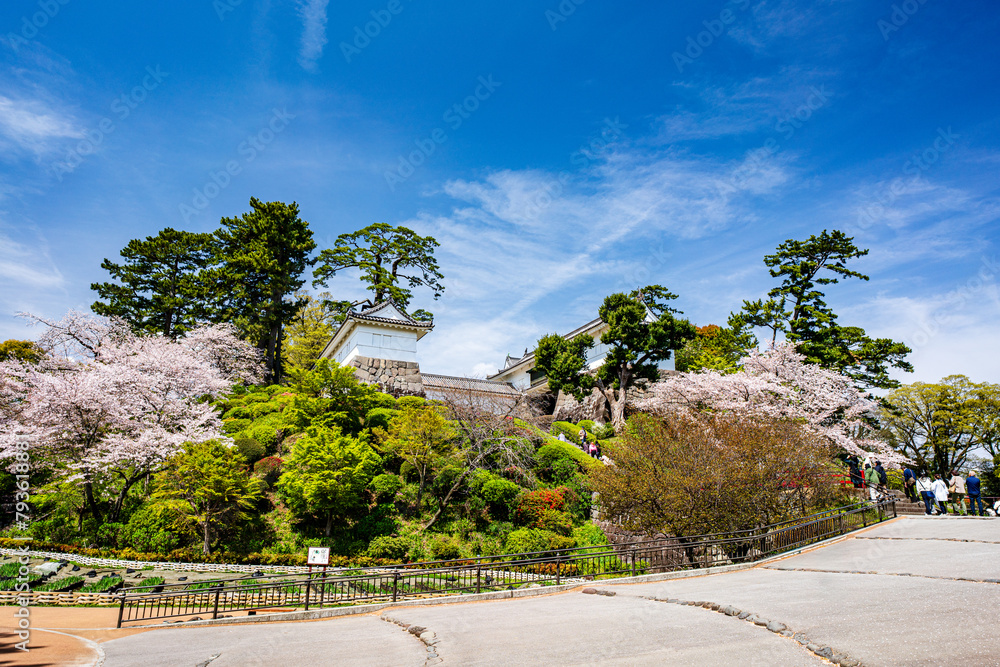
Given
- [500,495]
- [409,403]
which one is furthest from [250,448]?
[500,495]

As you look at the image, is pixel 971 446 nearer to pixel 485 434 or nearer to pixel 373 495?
pixel 485 434

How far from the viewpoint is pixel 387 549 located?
17.3m

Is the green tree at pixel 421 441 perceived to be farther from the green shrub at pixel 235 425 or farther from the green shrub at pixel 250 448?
the green shrub at pixel 235 425

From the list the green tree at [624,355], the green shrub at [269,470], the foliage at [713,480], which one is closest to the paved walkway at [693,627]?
the foliage at [713,480]

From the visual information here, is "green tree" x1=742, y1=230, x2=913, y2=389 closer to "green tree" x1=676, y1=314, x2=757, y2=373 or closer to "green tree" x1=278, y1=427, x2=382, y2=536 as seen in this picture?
"green tree" x1=676, y1=314, x2=757, y2=373

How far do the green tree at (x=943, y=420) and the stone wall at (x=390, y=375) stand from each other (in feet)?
94.0

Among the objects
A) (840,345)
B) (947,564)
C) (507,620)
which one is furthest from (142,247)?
(840,345)

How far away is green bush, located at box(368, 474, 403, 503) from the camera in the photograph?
1984 centimetres

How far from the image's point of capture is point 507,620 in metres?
8.41

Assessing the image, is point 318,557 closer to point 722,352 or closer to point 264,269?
point 264,269

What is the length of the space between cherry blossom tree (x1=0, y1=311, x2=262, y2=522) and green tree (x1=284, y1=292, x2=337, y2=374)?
17.7 meters

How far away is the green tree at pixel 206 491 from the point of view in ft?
55.8

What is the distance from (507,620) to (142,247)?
33923 millimetres

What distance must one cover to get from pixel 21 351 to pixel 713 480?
129 ft
